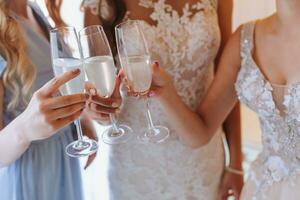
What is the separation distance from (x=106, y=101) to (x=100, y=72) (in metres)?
0.10

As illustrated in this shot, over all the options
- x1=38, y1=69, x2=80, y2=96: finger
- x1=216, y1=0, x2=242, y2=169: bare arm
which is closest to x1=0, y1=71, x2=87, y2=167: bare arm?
x1=38, y1=69, x2=80, y2=96: finger

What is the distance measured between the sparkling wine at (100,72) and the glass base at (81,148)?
17cm

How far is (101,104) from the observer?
3.96 feet

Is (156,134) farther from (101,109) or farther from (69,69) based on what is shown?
(69,69)

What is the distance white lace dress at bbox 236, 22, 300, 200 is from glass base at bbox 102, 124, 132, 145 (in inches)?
13.5

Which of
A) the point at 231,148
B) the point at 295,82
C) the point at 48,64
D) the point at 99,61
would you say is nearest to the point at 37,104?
the point at 99,61

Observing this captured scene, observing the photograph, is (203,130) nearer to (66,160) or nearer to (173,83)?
(173,83)

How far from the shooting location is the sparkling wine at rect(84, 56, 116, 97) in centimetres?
113

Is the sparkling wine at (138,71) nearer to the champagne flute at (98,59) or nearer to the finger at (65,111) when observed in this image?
the champagne flute at (98,59)

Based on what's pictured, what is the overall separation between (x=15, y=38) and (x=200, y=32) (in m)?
0.55

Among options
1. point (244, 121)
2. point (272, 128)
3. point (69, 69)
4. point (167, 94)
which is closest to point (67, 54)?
point (69, 69)

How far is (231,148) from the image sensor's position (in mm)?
1625

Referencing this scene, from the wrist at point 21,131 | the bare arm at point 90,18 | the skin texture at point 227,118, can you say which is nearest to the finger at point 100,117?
the skin texture at point 227,118

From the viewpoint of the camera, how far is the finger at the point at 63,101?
101 cm
